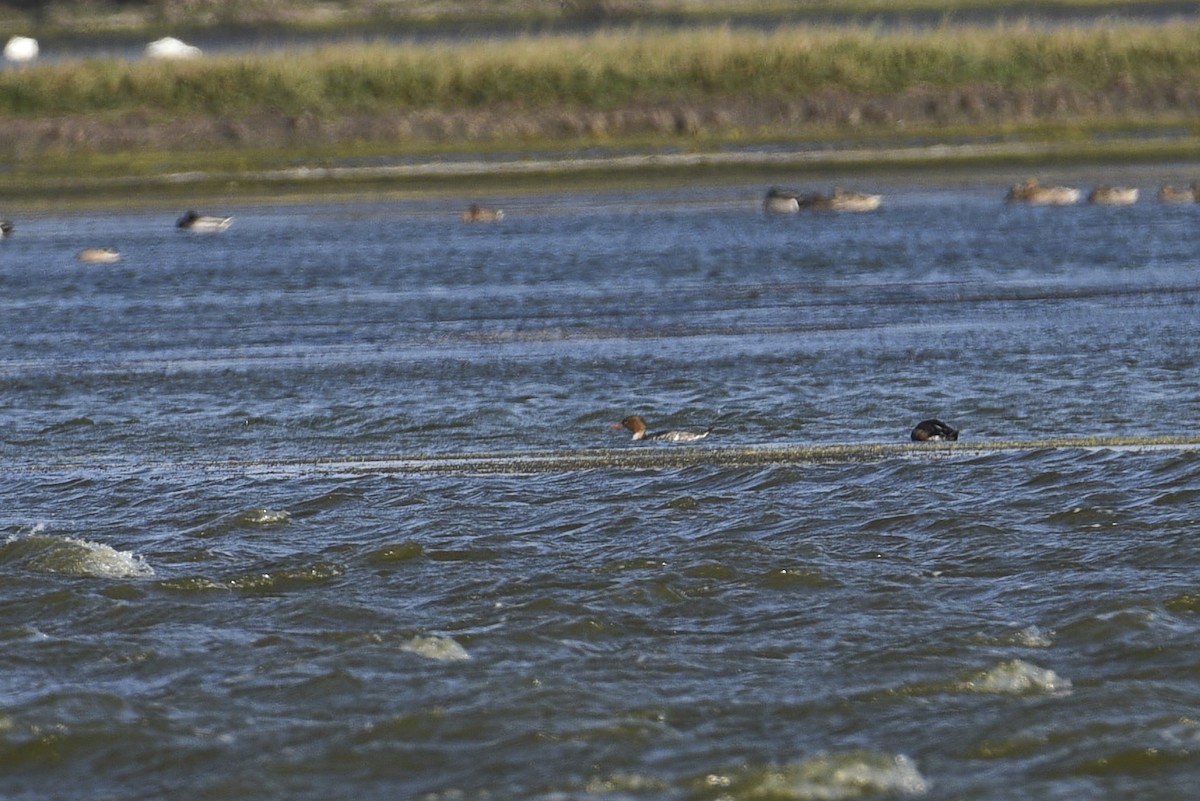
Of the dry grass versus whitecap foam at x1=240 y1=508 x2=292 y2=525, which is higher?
whitecap foam at x1=240 y1=508 x2=292 y2=525

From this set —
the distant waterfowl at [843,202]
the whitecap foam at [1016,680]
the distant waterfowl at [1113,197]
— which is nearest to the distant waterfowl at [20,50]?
the distant waterfowl at [843,202]

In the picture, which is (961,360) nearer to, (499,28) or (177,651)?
(177,651)

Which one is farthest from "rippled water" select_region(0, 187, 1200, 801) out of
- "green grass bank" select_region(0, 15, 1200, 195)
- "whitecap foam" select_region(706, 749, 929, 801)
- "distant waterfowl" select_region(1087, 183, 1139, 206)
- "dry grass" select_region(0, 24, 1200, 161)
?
"dry grass" select_region(0, 24, 1200, 161)

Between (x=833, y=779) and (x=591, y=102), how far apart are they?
105 feet

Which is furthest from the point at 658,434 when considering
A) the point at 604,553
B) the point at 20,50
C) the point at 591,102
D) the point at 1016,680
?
the point at 20,50

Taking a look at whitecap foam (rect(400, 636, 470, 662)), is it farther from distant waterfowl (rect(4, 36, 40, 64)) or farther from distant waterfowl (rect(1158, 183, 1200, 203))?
distant waterfowl (rect(4, 36, 40, 64))

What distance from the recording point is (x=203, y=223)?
25.1 m

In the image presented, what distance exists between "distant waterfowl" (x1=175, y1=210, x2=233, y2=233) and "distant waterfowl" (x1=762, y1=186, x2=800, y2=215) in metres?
6.99

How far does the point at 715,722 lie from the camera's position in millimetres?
6301

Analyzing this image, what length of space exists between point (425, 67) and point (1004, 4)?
2613cm

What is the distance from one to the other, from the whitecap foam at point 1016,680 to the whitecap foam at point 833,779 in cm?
74

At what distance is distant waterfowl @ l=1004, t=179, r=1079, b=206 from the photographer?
966 inches

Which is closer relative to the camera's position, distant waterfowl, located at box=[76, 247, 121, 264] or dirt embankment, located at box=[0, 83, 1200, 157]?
distant waterfowl, located at box=[76, 247, 121, 264]

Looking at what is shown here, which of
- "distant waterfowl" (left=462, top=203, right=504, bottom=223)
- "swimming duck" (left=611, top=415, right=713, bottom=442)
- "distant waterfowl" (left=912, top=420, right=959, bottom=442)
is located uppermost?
"distant waterfowl" (left=912, top=420, right=959, bottom=442)
